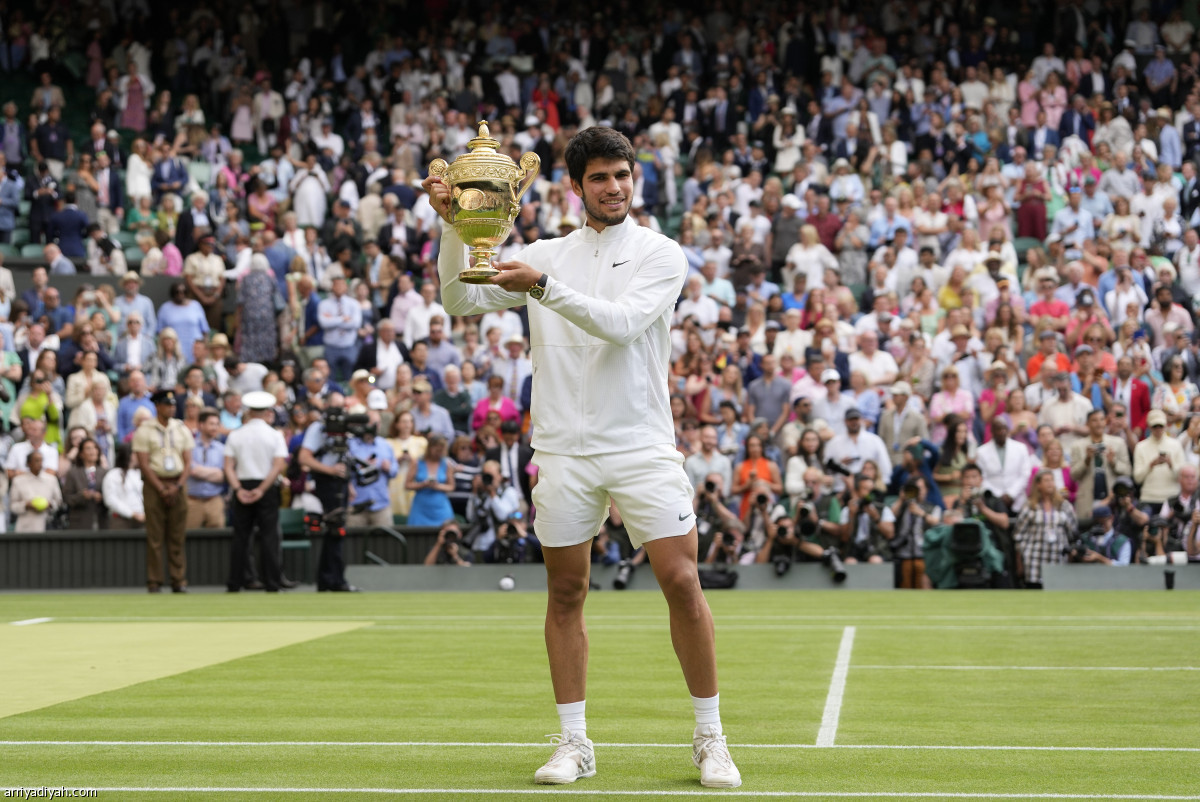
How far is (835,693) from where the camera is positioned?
27.3 ft

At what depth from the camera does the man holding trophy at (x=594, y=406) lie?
5.58 meters

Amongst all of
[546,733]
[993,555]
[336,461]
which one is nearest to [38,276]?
[336,461]

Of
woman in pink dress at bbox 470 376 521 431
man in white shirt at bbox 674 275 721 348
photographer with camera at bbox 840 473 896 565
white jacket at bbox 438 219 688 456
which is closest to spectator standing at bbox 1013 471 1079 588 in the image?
photographer with camera at bbox 840 473 896 565

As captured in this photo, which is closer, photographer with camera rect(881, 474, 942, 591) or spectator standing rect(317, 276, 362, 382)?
photographer with camera rect(881, 474, 942, 591)

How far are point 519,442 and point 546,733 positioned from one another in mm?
12485

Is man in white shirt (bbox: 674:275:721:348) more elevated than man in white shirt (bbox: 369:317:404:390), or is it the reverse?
man in white shirt (bbox: 674:275:721:348)

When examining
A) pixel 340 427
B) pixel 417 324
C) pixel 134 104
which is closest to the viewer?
pixel 340 427

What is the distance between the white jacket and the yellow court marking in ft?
11.0

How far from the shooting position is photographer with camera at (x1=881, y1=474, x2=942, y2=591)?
17.4m

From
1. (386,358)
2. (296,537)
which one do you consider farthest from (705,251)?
(296,537)

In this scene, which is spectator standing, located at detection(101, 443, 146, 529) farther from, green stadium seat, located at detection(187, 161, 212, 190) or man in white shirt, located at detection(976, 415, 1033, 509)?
man in white shirt, located at detection(976, 415, 1033, 509)

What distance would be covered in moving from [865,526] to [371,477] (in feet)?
17.8

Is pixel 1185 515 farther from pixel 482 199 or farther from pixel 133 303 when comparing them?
pixel 482 199

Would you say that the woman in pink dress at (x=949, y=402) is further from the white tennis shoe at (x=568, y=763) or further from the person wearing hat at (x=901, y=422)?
the white tennis shoe at (x=568, y=763)
